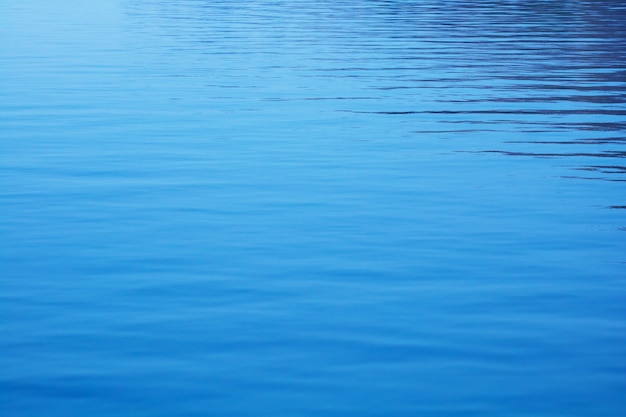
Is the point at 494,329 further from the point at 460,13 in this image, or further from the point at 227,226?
the point at 460,13

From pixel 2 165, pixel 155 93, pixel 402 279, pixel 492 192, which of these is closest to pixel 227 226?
pixel 402 279

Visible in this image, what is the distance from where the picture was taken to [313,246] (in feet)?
27.9

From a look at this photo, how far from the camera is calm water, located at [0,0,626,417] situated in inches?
229

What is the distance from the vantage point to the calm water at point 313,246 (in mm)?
5824

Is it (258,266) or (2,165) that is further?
(2,165)

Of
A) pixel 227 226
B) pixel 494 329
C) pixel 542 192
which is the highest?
pixel 542 192

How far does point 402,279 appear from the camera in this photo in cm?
761

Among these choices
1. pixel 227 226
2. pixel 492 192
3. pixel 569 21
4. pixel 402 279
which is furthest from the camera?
pixel 569 21

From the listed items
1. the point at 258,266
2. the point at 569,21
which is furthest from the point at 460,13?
the point at 258,266

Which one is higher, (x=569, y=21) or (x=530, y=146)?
(x=569, y=21)

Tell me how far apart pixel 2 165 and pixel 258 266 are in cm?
499

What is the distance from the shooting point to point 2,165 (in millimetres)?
11789

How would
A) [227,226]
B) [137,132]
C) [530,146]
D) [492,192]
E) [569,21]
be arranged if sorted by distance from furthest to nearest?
[569,21] → [137,132] → [530,146] → [492,192] → [227,226]

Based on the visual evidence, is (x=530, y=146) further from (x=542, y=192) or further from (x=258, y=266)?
(x=258, y=266)
